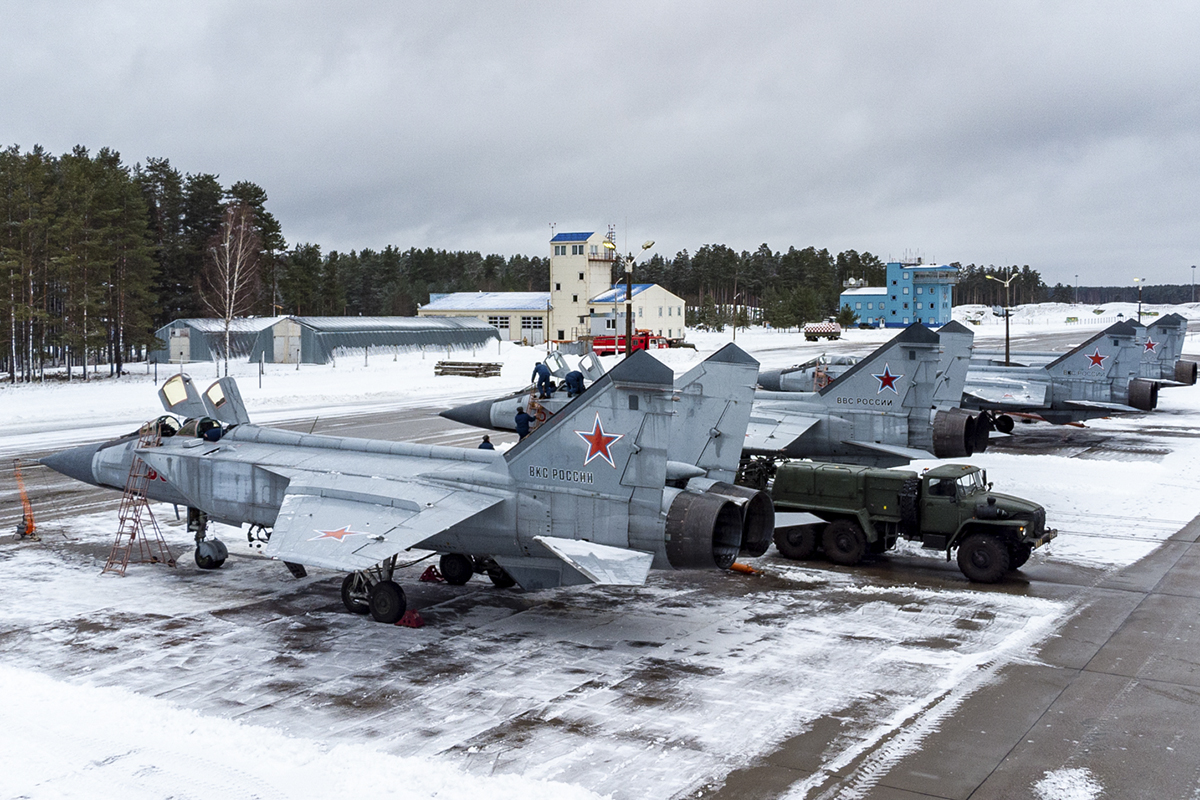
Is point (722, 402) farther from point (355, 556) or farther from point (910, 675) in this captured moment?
point (355, 556)

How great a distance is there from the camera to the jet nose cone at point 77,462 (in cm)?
1711

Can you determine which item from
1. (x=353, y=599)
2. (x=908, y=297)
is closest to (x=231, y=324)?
(x=353, y=599)

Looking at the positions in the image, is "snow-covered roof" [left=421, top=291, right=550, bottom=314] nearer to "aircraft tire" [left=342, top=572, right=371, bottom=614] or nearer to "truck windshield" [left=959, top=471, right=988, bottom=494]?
"truck windshield" [left=959, top=471, right=988, bottom=494]

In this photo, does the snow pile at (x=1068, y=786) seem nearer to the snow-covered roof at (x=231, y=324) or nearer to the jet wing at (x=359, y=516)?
the jet wing at (x=359, y=516)

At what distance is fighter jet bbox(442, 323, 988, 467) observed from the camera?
21828mm

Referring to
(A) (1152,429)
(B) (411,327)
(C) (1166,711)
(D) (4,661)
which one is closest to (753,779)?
(C) (1166,711)

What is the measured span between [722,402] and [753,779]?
845cm

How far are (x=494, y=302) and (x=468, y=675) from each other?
82202 millimetres

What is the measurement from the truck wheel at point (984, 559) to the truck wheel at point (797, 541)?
2738 mm

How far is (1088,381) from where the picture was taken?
3366 cm

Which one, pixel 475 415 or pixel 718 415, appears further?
pixel 475 415

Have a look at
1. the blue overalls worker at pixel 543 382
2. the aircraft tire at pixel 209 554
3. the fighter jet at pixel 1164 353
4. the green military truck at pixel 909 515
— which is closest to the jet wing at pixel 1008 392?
the fighter jet at pixel 1164 353

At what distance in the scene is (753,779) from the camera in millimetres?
8609

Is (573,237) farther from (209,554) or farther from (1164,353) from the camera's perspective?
(209,554)
